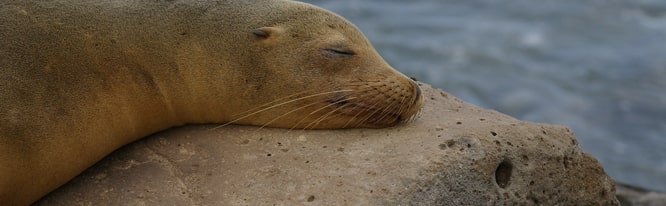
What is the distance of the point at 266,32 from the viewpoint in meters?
4.48

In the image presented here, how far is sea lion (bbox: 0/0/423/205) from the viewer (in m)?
4.15

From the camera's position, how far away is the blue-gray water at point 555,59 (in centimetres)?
867

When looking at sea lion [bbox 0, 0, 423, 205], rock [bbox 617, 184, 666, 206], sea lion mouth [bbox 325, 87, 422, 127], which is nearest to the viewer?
sea lion [bbox 0, 0, 423, 205]

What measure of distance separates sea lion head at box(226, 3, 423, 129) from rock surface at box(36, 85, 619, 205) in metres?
0.07

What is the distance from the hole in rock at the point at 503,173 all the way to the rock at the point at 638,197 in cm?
A: 264

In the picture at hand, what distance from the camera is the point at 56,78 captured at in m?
4.16

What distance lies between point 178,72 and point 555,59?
22.2ft

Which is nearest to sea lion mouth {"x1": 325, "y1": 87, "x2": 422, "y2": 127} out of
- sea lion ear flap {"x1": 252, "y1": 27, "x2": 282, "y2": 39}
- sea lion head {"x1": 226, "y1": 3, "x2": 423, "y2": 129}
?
sea lion head {"x1": 226, "y1": 3, "x2": 423, "y2": 129}

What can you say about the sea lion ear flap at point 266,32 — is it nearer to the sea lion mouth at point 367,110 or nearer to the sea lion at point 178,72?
the sea lion at point 178,72

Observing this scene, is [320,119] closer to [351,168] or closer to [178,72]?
[351,168]

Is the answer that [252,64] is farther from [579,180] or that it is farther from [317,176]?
[579,180]

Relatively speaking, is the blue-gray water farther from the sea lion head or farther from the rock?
the sea lion head

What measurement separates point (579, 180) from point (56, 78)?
2553 millimetres

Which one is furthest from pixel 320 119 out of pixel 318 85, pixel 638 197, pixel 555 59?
pixel 555 59
